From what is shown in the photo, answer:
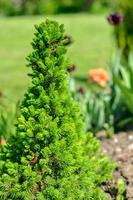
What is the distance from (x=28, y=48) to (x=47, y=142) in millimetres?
10717

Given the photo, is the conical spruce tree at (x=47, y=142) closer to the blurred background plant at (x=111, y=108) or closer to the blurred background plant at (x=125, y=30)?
the blurred background plant at (x=111, y=108)

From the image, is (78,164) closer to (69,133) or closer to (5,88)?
(69,133)

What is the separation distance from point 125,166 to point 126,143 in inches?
29.1

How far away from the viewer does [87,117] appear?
5.16 meters

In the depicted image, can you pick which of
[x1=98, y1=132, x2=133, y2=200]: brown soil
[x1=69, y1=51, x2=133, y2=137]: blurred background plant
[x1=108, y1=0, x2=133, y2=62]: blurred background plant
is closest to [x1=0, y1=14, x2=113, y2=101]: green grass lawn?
[x1=108, y1=0, x2=133, y2=62]: blurred background plant

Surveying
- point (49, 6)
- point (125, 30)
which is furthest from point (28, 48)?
point (49, 6)

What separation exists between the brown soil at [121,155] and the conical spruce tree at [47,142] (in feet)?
1.73

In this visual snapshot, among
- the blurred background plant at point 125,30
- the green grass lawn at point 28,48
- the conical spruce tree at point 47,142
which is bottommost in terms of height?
the conical spruce tree at point 47,142

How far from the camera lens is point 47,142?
306 cm

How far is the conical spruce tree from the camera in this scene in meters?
3.02

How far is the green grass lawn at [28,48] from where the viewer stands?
10.0 metres

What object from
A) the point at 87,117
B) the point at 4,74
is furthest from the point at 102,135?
the point at 4,74

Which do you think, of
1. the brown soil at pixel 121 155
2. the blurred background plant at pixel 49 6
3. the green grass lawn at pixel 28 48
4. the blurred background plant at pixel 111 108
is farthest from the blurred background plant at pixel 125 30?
the blurred background plant at pixel 49 6

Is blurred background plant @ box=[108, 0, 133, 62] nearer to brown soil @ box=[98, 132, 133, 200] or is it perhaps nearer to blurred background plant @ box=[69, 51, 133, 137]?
blurred background plant @ box=[69, 51, 133, 137]
